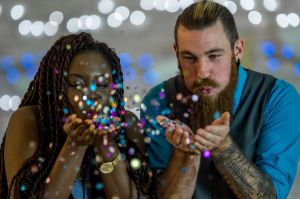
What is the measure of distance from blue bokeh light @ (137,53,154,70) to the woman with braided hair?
0.92 meters

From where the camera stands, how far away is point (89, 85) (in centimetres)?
148

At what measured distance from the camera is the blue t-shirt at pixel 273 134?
62.9 inches

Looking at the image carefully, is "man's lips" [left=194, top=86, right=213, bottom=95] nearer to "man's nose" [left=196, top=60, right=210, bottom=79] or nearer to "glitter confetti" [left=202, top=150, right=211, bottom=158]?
"man's nose" [left=196, top=60, right=210, bottom=79]

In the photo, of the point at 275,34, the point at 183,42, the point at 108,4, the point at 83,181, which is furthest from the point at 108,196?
the point at 275,34

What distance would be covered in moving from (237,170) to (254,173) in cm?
5

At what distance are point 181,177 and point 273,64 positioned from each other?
123 centimetres

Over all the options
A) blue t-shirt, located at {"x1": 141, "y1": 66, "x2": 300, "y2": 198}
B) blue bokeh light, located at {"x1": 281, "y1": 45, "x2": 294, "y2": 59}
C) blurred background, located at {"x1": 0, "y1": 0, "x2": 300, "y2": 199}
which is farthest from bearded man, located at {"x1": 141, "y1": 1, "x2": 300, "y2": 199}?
blue bokeh light, located at {"x1": 281, "y1": 45, "x2": 294, "y2": 59}

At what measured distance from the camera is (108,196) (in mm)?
1525

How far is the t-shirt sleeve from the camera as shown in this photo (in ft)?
5.21

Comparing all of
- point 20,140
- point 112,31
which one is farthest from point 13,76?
point 20,140

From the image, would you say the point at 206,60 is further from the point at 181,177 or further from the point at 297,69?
the point at 297,69

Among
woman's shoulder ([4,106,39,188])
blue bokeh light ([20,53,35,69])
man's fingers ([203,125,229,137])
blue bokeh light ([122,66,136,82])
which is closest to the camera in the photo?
man's fingers ([203,125,229,137])

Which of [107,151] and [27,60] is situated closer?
[107,151]

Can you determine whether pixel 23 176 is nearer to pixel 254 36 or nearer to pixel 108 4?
pixel 108 4
